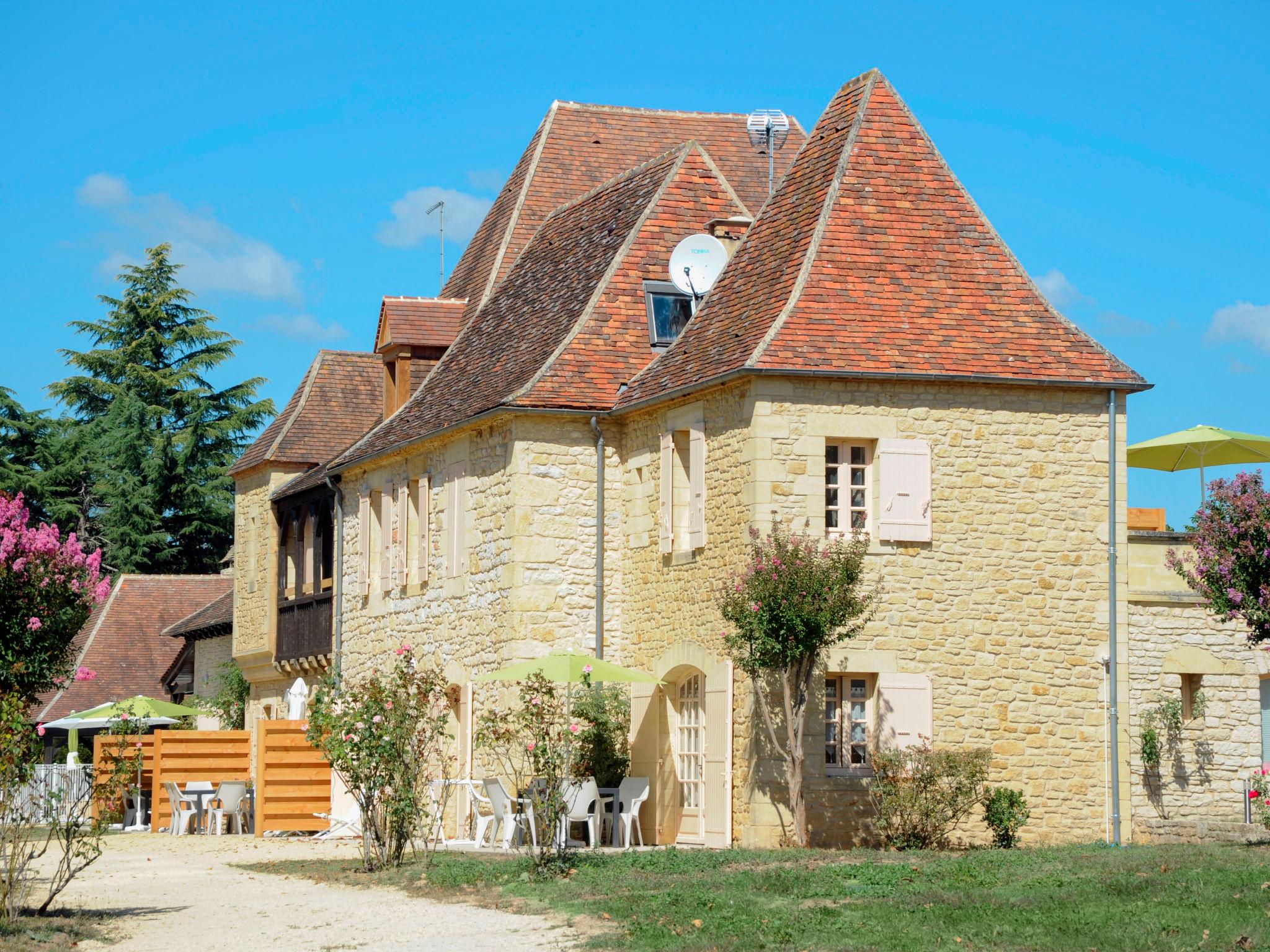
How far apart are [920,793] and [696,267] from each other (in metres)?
7.68

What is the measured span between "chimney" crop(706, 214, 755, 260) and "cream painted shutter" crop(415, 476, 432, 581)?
5068 mm

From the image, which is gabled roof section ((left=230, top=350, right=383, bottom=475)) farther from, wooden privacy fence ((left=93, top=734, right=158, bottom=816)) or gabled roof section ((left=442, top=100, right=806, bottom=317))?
wooden privacy fence ((left=93, top=734, right=158, bottom=816))

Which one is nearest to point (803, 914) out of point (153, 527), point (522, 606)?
point (522, 606)

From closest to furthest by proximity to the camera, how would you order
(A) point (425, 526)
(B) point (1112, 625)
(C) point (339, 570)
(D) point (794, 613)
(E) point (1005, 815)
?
(D) point (794, 613) → (E) point (1005, 815) → (B) point (1112, 625) → (A) point (425, 526) → (C) point (339, 570)

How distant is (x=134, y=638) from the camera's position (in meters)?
45.2

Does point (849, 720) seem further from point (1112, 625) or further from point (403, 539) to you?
point (403, 539)

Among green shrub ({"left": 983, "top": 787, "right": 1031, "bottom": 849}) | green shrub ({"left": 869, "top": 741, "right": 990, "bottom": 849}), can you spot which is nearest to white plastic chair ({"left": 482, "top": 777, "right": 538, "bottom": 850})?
green shrub ({"left": 869, "top": 741, "right": 990, "bottom": 849})

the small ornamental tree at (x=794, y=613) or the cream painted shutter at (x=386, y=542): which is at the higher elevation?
the cream painted shutter at (x=386, y=542)

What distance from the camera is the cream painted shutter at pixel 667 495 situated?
855 inches

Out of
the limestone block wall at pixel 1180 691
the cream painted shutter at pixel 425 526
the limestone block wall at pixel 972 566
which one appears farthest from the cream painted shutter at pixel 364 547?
the limestone block wall at pixel 1180 691

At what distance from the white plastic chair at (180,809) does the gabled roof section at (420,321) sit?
7187 mm

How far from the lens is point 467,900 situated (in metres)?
15.5

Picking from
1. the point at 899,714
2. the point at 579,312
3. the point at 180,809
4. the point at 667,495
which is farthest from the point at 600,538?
the point at 180,809

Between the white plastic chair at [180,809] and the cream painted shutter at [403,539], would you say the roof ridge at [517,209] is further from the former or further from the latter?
the white plastic chair at [180,809]
